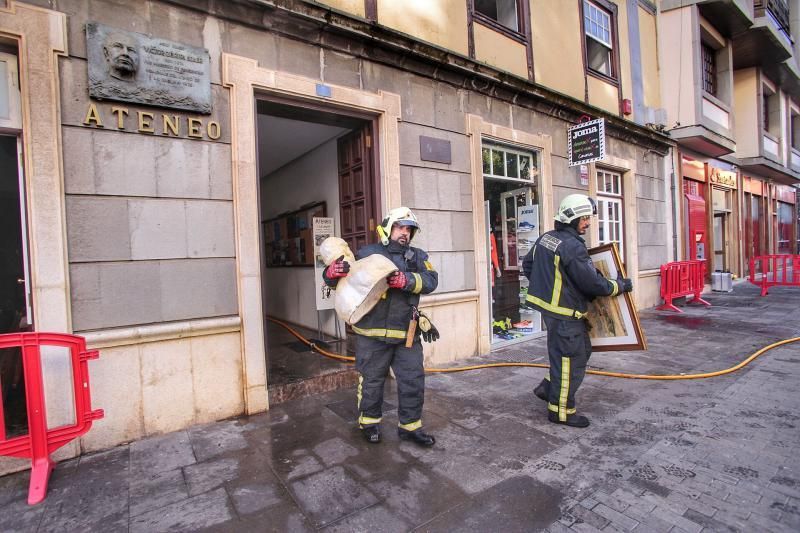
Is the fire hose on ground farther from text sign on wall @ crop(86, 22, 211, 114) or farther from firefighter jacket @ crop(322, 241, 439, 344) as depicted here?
text sign on wall @ crop(86, 22, 211, 114)

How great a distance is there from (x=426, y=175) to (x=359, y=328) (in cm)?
288

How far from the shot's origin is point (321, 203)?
6.75 meters

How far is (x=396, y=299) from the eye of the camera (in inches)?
134

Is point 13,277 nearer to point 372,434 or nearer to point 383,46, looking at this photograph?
point 372,434

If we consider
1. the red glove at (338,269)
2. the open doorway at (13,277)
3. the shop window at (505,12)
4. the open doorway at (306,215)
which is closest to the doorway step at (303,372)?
the open doorway at (306,215)

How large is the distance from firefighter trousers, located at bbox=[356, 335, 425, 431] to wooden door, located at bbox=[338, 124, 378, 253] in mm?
2236

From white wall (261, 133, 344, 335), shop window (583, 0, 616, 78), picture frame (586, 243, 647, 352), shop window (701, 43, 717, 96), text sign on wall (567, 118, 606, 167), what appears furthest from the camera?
shop window (701, 43, 717, 96)

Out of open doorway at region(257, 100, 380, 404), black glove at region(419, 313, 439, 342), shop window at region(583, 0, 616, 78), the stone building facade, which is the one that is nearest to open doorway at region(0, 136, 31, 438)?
the stone building facade

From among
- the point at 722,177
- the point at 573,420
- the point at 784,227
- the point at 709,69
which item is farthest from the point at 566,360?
the point at 784,227

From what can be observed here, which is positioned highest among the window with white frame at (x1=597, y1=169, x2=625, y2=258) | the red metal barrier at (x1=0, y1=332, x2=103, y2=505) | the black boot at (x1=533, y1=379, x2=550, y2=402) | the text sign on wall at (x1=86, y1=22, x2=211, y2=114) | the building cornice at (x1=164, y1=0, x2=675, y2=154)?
the building cornice at (x1=164, y1=0, x2=675, y2=154)

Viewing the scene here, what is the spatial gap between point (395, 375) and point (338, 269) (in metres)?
0.98

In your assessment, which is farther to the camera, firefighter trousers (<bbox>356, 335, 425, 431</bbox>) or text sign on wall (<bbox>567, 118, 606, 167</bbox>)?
text sign on wall (<bbox>567, 118, 606, 167</bbox>)

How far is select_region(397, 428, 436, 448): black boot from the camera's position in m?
3.36

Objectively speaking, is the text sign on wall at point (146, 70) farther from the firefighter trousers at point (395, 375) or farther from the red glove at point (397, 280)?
the firefighter trousers at point (395, 375)
